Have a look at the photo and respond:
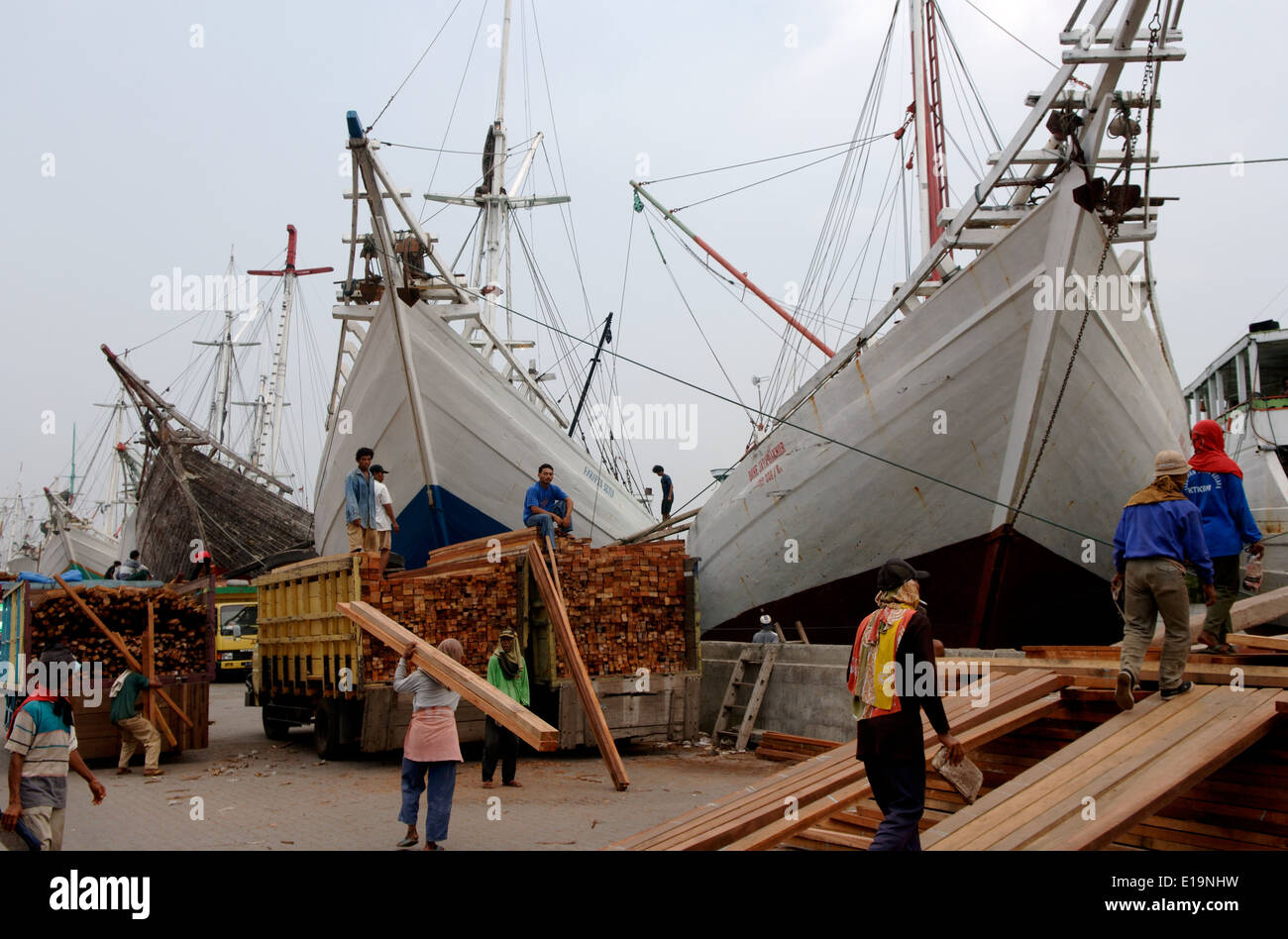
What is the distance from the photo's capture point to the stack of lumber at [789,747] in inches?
379

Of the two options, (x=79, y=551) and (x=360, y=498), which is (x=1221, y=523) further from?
(x=79, y=551)

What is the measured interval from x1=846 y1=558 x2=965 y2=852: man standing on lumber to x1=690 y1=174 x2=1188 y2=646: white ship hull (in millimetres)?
8502

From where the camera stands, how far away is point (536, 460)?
16.7 metres

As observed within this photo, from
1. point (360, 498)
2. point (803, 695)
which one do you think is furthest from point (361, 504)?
point (803, 695)

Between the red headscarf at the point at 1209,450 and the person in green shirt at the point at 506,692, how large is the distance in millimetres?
5253

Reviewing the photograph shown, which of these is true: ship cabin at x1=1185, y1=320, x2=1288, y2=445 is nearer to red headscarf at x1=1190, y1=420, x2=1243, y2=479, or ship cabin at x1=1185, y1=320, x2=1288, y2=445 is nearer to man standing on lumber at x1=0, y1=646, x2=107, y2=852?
red headscarf at x1=1190, y1=420, x2=1243, y2=479

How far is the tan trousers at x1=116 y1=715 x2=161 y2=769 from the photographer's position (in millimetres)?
9258

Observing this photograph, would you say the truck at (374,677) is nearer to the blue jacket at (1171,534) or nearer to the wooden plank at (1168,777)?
the blue jacket at (1171,534)

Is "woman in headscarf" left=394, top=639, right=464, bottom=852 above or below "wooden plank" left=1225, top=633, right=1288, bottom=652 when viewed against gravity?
below

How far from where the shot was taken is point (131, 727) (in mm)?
9281

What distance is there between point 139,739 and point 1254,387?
68.0 ft

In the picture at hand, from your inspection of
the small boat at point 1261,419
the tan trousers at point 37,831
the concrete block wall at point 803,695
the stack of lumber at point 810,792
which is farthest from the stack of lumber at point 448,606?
the small boat at point 1261,419

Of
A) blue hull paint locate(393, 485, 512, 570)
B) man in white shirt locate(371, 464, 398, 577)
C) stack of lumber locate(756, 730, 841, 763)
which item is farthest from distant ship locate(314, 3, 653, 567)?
stack of lumber locate(756, 730, 841, 763)
